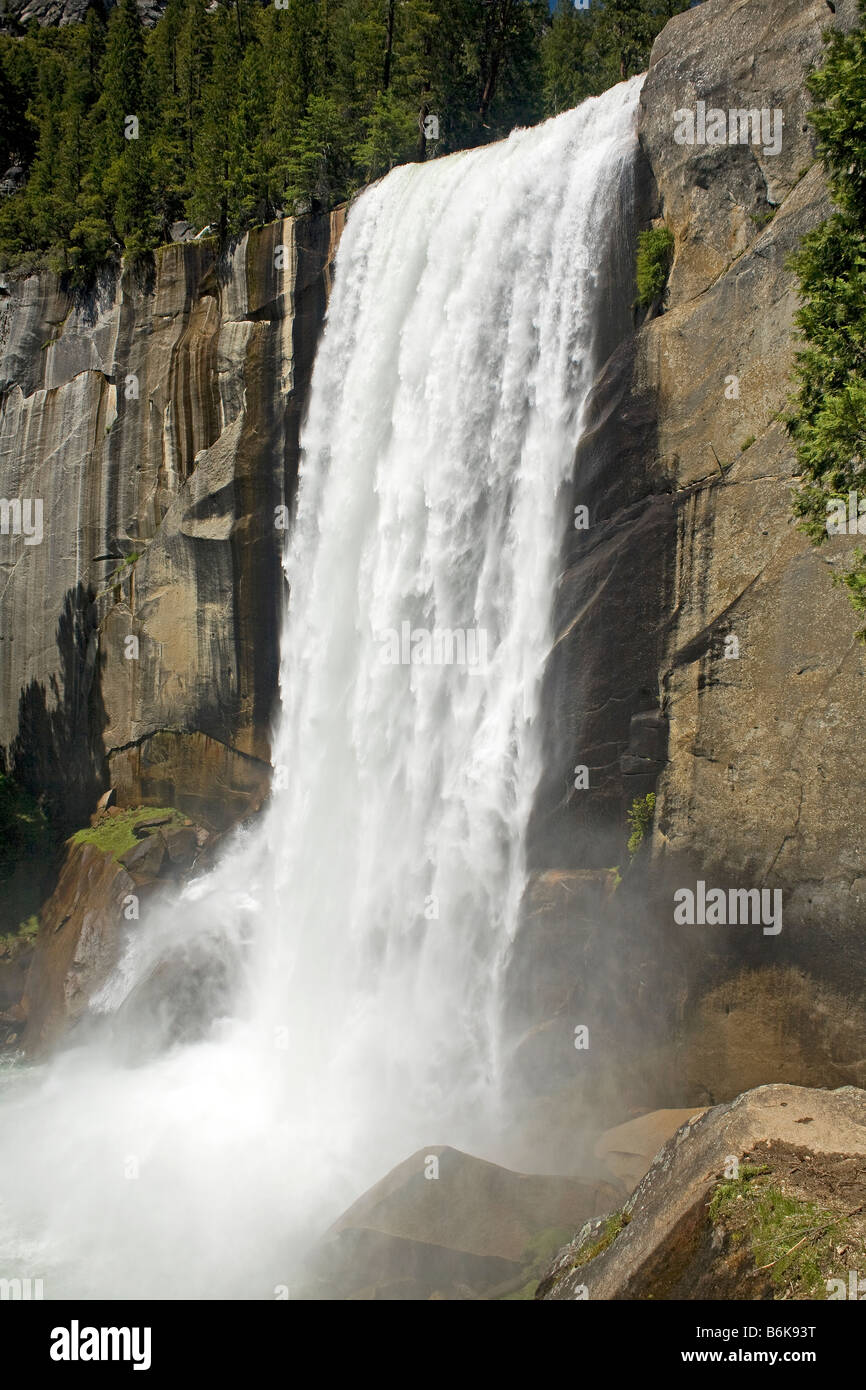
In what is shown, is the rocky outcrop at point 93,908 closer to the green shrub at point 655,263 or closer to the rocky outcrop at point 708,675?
the rocky outcrop at point 708,675

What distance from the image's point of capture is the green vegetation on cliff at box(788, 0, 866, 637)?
9.40 metres

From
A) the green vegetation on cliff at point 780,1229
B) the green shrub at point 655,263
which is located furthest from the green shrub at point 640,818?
the green shrub at point 655,263

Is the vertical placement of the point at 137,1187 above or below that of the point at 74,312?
below

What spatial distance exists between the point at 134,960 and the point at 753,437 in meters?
17.9

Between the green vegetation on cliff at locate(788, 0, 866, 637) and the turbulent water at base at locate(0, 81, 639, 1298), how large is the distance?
6.80m

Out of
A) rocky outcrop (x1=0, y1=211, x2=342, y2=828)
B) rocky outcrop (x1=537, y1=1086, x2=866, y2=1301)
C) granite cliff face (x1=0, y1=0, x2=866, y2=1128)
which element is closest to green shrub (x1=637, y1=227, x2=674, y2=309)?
granite cliff face (x1=0, y1=0, x2=866, y2=1128)

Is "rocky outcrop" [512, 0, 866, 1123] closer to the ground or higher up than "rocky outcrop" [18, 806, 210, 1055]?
higher up

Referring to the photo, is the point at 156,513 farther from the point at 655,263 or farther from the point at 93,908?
the point at 655,263

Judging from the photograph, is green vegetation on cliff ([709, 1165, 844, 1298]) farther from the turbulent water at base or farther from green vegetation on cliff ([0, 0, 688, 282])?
green vegetation on cliff ([0, 0, 688, 282])

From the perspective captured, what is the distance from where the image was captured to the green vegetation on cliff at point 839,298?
9.40 m

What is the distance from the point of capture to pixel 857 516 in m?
11.1

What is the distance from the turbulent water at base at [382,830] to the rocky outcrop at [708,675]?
1.11 meters

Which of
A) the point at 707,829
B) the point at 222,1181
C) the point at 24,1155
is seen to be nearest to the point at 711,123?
the point at 707,829
